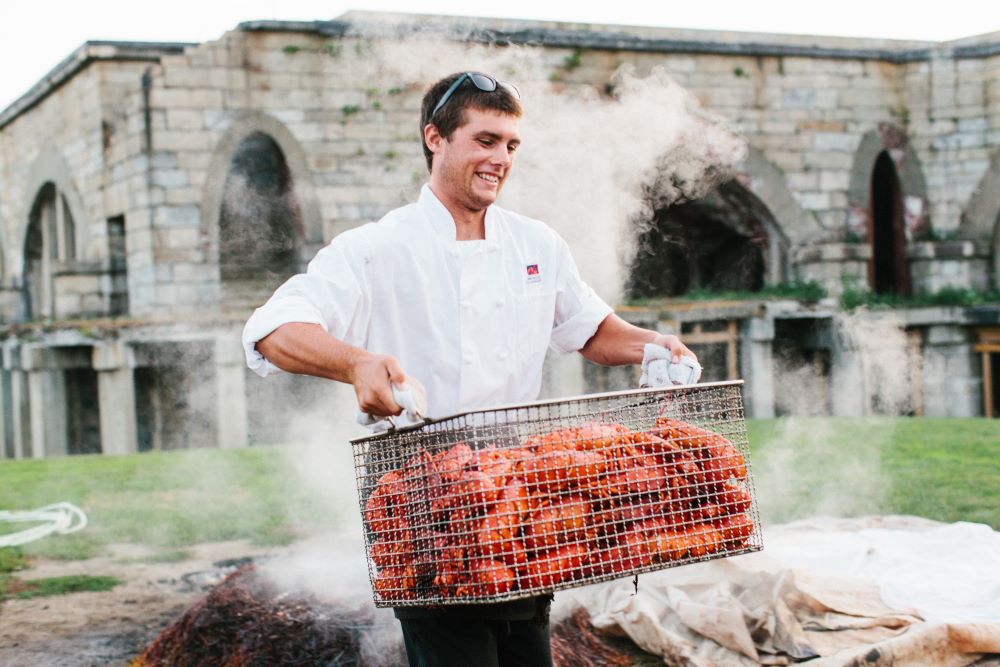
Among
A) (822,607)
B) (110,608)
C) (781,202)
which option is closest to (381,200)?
(781,202)

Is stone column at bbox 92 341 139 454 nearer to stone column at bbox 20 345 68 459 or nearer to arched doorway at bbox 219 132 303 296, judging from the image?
stone column at bbox 20 345 68 459

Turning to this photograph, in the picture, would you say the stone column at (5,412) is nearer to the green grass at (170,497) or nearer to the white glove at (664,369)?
the green grass at (170,497)

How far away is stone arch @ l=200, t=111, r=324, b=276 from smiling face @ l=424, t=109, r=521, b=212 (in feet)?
40.0

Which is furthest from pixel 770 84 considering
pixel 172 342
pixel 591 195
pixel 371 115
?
pixel 172 342

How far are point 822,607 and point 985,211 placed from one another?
48.3 feet

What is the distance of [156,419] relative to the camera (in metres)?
14.6

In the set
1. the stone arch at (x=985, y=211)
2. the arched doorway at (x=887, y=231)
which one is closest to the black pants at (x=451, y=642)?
the arched doorway at (x=887, y=231)

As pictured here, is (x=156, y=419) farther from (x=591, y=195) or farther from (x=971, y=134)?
(x=971, y=134)

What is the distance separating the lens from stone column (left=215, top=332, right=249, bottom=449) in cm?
1327

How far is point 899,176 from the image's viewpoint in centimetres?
1753

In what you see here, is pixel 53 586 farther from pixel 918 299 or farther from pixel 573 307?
pixel 918 299

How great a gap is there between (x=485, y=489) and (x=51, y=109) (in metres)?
16.9

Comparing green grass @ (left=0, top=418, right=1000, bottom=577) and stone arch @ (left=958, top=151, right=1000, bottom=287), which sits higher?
stone arch @ (left=958, top=151, right=1000, bottom=287)

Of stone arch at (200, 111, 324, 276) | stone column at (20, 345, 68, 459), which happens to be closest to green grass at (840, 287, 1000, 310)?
stone arch at (200, 111, 324, 276)
